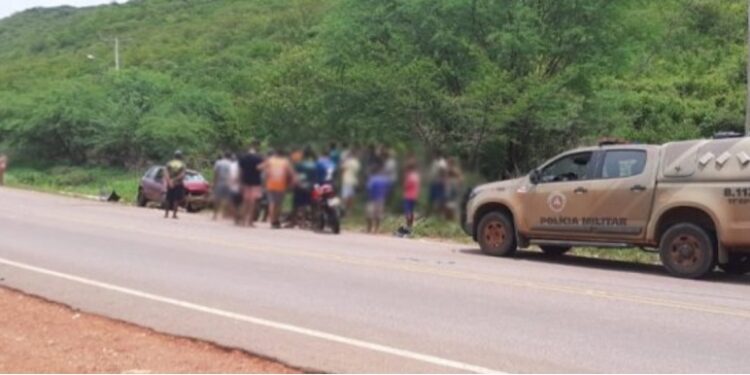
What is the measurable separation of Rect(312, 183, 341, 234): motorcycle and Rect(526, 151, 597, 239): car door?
957 mm

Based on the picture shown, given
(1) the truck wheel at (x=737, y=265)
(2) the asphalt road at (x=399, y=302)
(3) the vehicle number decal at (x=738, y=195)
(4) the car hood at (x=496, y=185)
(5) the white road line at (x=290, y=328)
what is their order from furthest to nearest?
1. (1) the truck wheel at (x=737, y=265)
2. (3) the vehicle number decal at (x=738, y=195)
3. (2) the asphalt road at (x=399, y=302)
4. (5) the white road line at (x=290, y=328)
5. (4) the car hood at (x=496, y=185)

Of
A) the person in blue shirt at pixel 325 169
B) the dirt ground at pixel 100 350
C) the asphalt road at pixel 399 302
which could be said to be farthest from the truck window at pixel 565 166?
the dirt ground at pixel 100 350

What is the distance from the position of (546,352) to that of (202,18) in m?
6.25

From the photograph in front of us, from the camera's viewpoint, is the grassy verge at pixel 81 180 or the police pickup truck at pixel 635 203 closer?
the grassy verge at pixel 81 180

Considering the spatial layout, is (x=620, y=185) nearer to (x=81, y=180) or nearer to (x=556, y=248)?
(x=81, y=180)

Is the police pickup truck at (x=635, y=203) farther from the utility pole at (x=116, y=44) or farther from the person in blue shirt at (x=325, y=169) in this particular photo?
the utility pole at (x=116, y=44)

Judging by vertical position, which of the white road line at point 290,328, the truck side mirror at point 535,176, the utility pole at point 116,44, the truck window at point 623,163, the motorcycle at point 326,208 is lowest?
the white road line at point 290,328

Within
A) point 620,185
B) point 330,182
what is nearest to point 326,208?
point 330,182

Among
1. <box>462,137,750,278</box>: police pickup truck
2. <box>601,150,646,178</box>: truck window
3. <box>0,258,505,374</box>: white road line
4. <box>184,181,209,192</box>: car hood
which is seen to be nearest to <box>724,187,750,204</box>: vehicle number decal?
<box>462,137,750,278</box>: police pickup truck

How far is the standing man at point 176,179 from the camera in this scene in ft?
8.52

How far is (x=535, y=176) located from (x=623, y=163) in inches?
82.1

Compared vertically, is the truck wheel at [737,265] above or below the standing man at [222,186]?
below

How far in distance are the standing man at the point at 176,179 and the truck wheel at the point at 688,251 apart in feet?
38.5

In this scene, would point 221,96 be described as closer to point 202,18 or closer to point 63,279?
point 202,18
